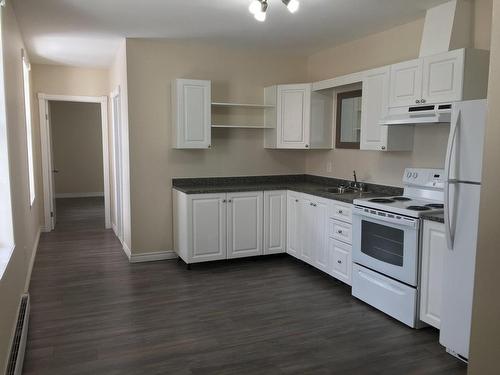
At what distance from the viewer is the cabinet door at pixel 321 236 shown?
170 inches

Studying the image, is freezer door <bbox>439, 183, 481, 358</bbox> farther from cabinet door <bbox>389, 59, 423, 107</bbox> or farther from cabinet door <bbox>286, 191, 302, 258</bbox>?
cabinet door <bbox>286, 191, 302, 258</bbox>

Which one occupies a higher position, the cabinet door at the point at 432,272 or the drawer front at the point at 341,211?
the drawer front at the point at 341,211

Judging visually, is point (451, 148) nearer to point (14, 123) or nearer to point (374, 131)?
point (374, 131)

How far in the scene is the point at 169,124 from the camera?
500 centimetres

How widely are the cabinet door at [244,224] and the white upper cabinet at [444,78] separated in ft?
6.47

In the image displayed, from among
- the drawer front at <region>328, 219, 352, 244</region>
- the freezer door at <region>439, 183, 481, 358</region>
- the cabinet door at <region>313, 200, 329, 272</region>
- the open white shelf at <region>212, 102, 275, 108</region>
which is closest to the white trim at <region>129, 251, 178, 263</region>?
the cabinet door at <region>313, 200, 329, 272</region>

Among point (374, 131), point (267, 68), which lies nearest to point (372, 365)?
point (374, 131)

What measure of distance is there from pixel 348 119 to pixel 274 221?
148cm

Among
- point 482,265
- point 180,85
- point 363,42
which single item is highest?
point 363,42

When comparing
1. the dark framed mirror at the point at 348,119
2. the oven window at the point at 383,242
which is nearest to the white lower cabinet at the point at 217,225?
the dark framed mirror at the point at 348,119

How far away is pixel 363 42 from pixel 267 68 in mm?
1316

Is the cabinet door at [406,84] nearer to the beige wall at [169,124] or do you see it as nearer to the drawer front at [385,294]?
the drawer front at [385,294]

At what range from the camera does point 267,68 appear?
18.0 ft

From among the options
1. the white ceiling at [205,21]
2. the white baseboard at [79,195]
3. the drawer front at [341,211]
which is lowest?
the white baseboard at [79,195]
